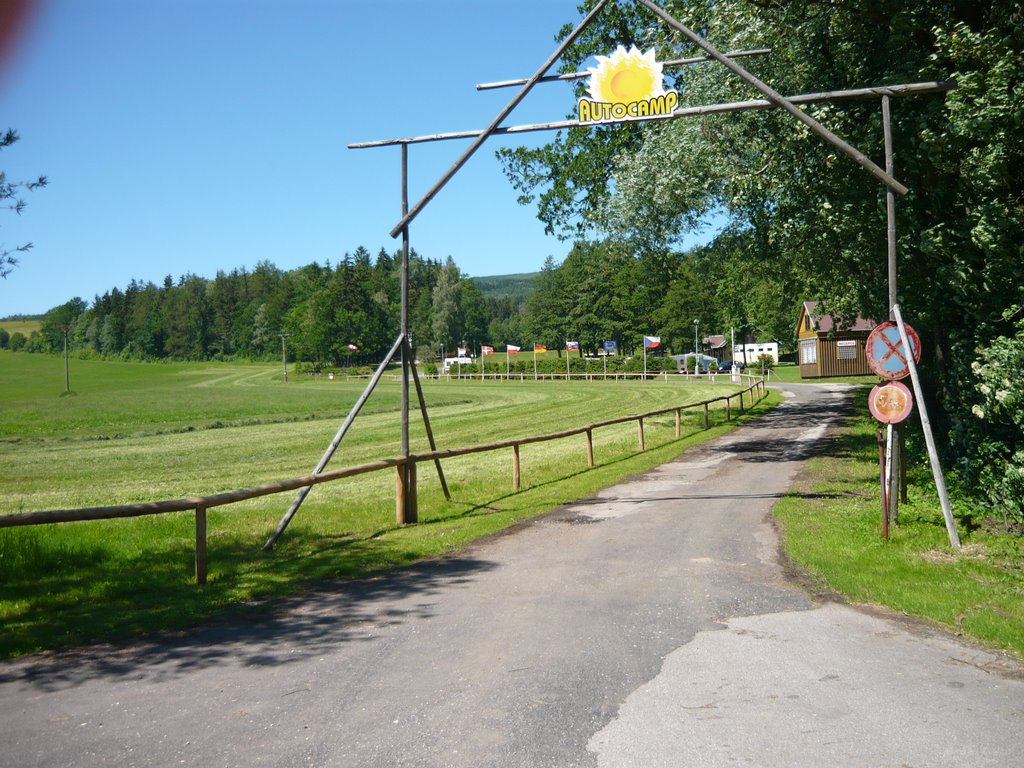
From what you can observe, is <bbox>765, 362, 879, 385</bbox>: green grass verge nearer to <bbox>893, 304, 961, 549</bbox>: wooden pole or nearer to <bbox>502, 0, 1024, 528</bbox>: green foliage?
<bbox>502, 0, 1024, 528</bbox>: green foliage

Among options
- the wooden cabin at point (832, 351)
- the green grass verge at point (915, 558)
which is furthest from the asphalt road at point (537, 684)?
the wooden cabin at point (832, 351)

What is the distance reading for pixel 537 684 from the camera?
Result: 5742mm

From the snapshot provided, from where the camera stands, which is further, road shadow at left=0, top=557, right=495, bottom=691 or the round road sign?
the round road sign

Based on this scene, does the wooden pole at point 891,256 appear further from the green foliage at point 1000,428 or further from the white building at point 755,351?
the white building at point 755,351

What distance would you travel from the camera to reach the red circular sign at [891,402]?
413 inches

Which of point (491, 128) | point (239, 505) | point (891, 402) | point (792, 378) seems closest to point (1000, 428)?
point (891, 402)

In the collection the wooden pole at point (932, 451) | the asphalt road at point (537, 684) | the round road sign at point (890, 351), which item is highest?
the round road sign at point (890, 351)

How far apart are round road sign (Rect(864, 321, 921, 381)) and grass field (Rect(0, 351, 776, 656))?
5563 millimetres

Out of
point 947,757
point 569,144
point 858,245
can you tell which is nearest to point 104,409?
point 569,144

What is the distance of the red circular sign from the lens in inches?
413

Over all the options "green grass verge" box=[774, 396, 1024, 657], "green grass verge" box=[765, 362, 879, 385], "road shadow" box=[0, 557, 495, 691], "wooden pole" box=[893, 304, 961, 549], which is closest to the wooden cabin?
"green grass verge" box=[765, 362, 879, 385]

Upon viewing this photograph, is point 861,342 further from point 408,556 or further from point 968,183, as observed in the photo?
point 408,556

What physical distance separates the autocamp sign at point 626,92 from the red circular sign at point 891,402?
177 inches

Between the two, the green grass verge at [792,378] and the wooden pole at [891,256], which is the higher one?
the wooden pole at [891,256]
